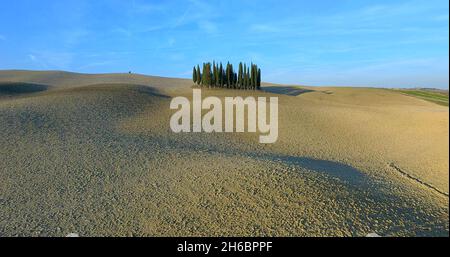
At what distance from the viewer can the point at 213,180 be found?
36.6 ft

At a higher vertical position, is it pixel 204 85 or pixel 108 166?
pixel 204 85

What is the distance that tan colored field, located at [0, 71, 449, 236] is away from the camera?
27.8 feet

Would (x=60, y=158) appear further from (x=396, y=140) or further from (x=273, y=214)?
(x=396, y=140)

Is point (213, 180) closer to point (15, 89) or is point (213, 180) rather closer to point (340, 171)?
point (340, 171)

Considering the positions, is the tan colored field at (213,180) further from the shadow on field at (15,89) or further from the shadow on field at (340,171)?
the shadow on field at (15,89)

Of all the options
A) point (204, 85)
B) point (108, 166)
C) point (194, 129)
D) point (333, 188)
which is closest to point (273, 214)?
point (333, 188)

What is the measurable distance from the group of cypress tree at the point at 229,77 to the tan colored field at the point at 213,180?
25.8 metres

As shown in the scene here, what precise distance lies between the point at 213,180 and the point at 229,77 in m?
37.8

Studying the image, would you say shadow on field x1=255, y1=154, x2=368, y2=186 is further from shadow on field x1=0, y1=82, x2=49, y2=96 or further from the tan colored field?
shadow on field x1=0, y1=82, x2=49, y2=96

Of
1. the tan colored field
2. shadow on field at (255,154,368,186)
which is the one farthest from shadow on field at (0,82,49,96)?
shadow on field at (255,154,368,186)

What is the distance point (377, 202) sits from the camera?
9.31 meters

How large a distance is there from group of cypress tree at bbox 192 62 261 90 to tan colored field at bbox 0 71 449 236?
2576 cm

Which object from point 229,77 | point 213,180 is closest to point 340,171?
point 213,180

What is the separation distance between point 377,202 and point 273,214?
9.71ft
